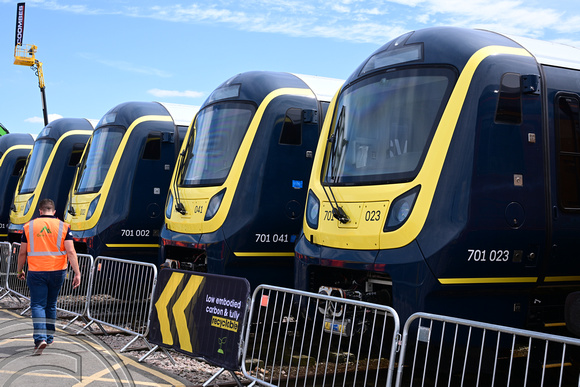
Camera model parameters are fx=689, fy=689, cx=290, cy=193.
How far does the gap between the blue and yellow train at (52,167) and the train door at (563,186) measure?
10970 mm

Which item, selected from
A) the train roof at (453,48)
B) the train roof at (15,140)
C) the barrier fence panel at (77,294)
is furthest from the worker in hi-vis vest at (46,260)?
the train roof at (15,140)

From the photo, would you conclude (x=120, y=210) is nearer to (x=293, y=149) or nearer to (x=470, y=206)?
(x=293, y=149)

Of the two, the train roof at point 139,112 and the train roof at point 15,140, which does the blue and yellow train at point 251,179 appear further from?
the train roof at point 15,140

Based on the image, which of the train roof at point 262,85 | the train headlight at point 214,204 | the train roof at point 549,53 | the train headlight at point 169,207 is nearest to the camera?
the train roof at point 549,53

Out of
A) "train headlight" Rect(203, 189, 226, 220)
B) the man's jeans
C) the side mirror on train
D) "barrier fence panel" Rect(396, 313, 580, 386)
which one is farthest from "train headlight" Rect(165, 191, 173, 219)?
the side mirror on train

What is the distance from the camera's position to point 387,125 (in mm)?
6977

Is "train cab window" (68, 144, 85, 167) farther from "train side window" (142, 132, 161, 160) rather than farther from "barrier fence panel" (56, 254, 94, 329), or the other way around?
"barrier fence panel" (56, 254, 94, 329)

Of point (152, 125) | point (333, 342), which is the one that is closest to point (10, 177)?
point (152, 125)

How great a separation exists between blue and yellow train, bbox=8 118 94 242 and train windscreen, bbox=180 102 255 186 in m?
5.76

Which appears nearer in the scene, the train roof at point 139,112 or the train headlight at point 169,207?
the train headlight at point 169,207

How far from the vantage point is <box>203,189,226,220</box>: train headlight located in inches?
355

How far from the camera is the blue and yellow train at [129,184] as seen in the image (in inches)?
457

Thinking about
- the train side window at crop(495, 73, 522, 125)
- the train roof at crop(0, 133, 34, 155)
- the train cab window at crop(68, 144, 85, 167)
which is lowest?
the train cab window at crop(68, 144, 85, 167)

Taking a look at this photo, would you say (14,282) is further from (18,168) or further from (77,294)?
(18,168)
